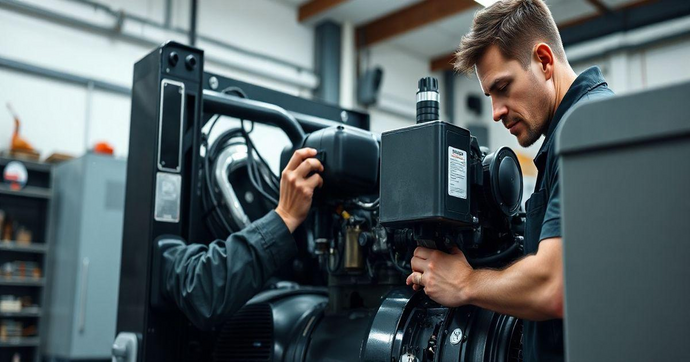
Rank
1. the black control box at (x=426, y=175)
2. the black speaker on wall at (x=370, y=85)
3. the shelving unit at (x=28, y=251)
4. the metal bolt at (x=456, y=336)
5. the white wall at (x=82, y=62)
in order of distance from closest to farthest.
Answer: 1. the black control box at (x=426, y=175)
2. the metal bolt at (x=456, y=336)
3. the shelving unit at (x=28, y=251)
4. the white wall at (x=82, y=62)
5. the black speaker on wall at (x=370, y=85)

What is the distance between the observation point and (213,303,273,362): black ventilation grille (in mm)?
1817

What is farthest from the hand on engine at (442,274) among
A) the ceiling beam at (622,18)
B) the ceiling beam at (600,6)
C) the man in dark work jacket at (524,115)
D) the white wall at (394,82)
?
the white wall at (394,82)

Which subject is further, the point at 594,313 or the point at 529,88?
the point at 529,88

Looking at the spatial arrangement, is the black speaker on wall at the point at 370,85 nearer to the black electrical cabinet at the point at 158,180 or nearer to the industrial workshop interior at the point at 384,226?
the industrial workshop interior at the point at 384,226

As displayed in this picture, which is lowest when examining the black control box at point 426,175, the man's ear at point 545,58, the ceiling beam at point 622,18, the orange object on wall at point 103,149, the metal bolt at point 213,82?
the black control box at point 426,175

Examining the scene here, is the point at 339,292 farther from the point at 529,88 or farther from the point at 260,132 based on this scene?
the point at 260,132

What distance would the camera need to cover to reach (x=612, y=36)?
6758mm

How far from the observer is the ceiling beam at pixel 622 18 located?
631 centimetres

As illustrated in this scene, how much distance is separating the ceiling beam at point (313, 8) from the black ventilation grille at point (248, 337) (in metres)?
5.03

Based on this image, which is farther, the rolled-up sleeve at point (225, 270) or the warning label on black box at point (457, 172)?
the rolled-up sleeve at point (225, 270)

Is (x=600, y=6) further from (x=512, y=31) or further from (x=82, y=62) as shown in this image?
(x=512, y=31)

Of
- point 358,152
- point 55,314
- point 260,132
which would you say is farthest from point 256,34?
point 358,152

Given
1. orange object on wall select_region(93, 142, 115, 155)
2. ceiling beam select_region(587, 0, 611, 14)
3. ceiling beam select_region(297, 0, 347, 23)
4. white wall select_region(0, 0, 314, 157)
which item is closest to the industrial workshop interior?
orange object on wall select_region(93, 142, 115, 155)

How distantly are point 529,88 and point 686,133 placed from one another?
781 mm
